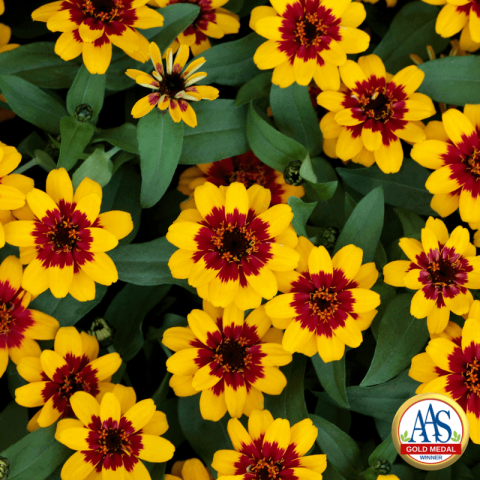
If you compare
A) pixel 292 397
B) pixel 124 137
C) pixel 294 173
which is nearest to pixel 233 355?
pixel 292 397

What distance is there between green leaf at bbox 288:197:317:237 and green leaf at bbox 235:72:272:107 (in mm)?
264

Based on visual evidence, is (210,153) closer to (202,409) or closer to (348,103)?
(348,103)

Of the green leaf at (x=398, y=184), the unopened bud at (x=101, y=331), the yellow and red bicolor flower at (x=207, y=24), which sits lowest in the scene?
the unopened bud at (x=101, y=331)

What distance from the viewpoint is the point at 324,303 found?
3.00ft

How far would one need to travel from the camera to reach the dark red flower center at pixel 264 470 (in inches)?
35.4

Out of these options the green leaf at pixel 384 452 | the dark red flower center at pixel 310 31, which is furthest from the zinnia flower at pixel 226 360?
the dark red flower center at pixel 310 31

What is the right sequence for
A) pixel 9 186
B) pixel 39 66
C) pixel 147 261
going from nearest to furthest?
pixel 9 186 < pixel 147 261 < pixel 39 66

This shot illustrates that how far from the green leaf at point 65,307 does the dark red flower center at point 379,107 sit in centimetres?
65

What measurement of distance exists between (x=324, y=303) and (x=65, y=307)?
524 millimetres

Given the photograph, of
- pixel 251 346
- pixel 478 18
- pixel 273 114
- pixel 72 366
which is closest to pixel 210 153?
pixel 273 114

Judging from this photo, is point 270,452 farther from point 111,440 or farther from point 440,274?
point 440,274

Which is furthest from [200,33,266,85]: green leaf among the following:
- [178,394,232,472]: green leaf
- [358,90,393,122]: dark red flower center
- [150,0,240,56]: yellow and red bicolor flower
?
[178,394,232,472]: green leaf

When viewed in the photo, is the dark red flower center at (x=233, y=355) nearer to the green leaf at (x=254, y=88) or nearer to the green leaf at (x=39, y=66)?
the green leaf at (x=254, y=88)

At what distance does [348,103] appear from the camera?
1.01 meters
